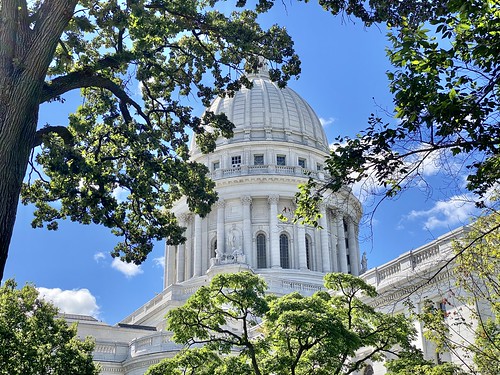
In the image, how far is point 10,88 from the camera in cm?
1213

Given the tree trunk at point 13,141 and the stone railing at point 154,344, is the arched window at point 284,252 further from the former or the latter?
the tree trunk at point 13,141

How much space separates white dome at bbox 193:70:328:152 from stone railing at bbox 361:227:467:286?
41.8 meters

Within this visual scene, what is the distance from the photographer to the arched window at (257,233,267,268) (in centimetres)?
6707

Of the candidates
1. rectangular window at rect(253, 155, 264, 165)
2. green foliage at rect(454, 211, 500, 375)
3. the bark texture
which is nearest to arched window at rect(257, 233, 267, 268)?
rectangular window at rect(253, 155, 264, 165)

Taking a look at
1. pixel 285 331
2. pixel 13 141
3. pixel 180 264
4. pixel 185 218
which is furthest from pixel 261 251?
pixel 13 141

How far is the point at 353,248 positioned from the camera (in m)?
73.1

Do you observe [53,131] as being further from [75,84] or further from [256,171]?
[256,171]

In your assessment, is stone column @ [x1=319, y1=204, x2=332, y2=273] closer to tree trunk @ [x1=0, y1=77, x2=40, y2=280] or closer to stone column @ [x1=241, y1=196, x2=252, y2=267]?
stone column @ [x1=241, y1=196, x2=252, y2=267]

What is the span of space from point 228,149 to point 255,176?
251 inches

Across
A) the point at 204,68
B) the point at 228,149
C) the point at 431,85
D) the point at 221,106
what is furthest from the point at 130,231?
the point at 221,106

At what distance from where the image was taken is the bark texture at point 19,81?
11398 mm

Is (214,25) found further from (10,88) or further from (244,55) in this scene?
(10,88)

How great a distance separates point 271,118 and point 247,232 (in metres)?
16.1

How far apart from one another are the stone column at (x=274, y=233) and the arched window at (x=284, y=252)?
4.10 feet
